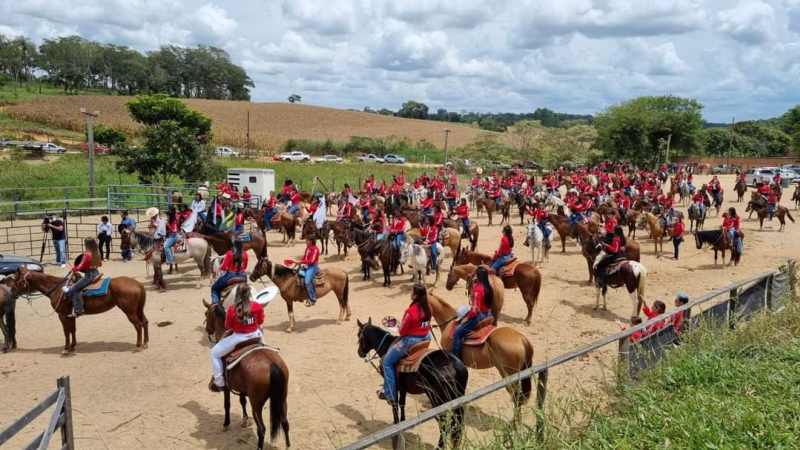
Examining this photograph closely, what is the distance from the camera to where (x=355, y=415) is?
8.19 meters

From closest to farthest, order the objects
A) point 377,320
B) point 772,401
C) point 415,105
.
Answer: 1. point 772,401
2. point 377,320
3. point 415,105

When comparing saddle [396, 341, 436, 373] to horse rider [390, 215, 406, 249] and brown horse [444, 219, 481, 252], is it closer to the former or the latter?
horse rider [390, 215, 406, 249]

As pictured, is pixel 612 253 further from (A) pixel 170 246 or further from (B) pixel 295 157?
(B) pixel 295 157

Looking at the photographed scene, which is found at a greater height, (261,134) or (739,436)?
(261,134)

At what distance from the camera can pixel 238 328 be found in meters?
7.11

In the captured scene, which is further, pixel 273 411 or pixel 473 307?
pixel 473 307

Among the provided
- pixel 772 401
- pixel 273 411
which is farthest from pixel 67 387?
pixel 772 401

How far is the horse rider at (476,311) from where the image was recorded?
7.80 meters

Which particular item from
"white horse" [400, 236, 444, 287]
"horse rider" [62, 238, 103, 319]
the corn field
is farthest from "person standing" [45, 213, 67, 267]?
the corn field

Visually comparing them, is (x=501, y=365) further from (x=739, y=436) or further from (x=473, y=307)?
(x=739, y=436)

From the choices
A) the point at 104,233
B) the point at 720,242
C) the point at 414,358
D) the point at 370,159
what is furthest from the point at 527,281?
the point at 370,159

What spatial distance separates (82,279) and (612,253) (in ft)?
37.2

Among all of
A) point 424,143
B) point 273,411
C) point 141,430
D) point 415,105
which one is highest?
point 415,105

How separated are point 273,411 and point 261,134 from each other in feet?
253
